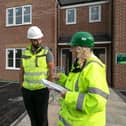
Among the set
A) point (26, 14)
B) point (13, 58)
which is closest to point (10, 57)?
point (13, 58)

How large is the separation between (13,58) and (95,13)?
673 cm

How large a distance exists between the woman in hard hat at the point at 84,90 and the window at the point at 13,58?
18802mm

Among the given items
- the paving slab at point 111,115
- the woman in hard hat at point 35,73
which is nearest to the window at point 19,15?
the paving slab at point 111,115

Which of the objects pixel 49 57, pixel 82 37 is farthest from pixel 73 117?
pixel 49 57

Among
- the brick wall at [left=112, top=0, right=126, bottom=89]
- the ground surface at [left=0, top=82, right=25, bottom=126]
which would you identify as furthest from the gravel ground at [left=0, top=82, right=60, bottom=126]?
the brick wall at [left=112, top=0, right=126, bottom=89]

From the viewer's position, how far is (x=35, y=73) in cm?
494

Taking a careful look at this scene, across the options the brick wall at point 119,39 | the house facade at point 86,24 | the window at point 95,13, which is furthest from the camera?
the window at point 95,13

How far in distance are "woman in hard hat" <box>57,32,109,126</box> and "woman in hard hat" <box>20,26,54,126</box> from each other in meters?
2.16

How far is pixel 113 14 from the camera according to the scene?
17484 mm

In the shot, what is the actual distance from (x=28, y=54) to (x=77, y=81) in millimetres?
2467

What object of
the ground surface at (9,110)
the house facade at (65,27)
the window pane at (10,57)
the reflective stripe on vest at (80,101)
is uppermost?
the house facade at (65,27)

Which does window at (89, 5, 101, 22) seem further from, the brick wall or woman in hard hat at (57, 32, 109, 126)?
woman in hard hat at (57, 32, 109, 126)

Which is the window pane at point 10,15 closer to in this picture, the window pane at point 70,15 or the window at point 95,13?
the window pane at point 70,15

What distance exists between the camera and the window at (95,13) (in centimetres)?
1934
